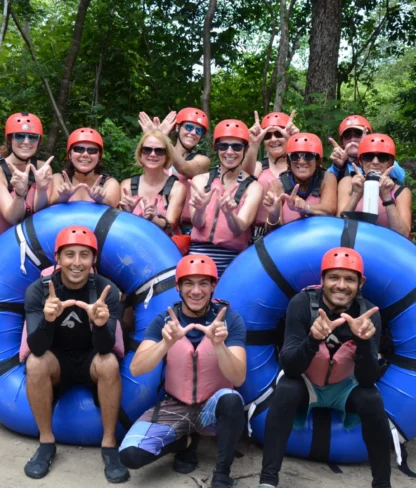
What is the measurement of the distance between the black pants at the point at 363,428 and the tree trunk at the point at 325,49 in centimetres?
495

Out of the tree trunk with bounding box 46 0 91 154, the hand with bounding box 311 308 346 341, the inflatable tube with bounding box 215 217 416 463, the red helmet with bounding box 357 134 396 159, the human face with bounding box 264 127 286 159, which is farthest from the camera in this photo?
the tree trunk with bounding box 46 0 91 154

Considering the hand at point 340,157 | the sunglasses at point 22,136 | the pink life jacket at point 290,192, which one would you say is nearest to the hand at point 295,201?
the pink life jacket at point 290,192

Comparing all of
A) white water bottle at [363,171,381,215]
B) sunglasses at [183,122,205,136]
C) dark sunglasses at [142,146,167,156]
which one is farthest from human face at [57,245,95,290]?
white water bottle at [363,171,381,215]

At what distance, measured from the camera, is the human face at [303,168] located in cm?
400

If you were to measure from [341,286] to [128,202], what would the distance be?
1.67 meters

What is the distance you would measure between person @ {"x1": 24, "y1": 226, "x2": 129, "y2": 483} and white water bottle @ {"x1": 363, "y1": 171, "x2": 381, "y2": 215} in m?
1.64

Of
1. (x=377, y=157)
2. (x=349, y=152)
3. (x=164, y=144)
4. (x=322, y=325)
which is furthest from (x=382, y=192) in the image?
(x=164, y=144)

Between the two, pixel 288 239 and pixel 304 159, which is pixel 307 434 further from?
pixel 304 159

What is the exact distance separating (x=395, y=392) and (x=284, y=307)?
85cm

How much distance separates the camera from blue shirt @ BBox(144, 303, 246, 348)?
3.34 meters

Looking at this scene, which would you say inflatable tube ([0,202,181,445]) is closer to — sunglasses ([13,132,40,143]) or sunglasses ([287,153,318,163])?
sunglasses ([13,132,40,143])

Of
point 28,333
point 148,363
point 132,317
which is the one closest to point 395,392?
point 148,363

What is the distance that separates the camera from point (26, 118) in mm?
4348

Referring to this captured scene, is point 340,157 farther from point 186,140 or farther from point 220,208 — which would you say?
point 186,140
